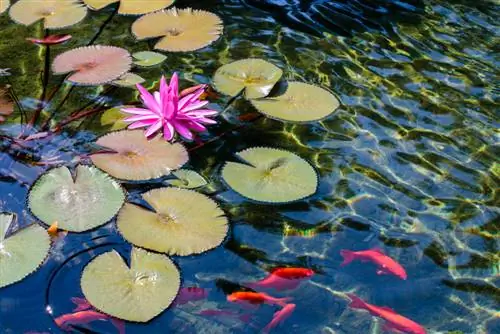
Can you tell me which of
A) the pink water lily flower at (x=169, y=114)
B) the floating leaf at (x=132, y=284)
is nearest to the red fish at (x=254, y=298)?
the floating leaf at (x=132, y=284)

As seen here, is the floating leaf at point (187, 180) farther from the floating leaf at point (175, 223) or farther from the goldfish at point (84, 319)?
the goldfish at point (84, 319)

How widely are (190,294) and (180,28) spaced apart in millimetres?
1937

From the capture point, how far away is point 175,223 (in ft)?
8.66

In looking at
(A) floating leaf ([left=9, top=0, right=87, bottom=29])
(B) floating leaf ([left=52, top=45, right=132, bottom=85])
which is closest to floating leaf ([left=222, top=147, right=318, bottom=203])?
(B) floating leaf ([left=52, top=45, right=132, bottom=85])

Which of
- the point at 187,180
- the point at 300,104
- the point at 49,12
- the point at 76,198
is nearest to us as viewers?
the point at 76,198

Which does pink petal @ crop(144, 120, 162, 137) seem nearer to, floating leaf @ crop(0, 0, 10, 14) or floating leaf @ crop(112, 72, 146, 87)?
floating leaf @ crop(112, 72, 146, 87)

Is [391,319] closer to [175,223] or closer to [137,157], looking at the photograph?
[175,223]

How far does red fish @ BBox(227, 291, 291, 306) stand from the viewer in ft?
8.11

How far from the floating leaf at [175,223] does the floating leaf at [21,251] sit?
306 millimetres

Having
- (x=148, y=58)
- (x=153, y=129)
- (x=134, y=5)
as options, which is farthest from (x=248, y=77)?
(x=134, y=5)

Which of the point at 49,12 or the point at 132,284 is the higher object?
the point at 49,12

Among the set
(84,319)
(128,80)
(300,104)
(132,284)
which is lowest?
(84,319)

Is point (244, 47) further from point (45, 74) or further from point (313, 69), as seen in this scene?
point (45, 74)

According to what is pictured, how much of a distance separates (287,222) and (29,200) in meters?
1.08
